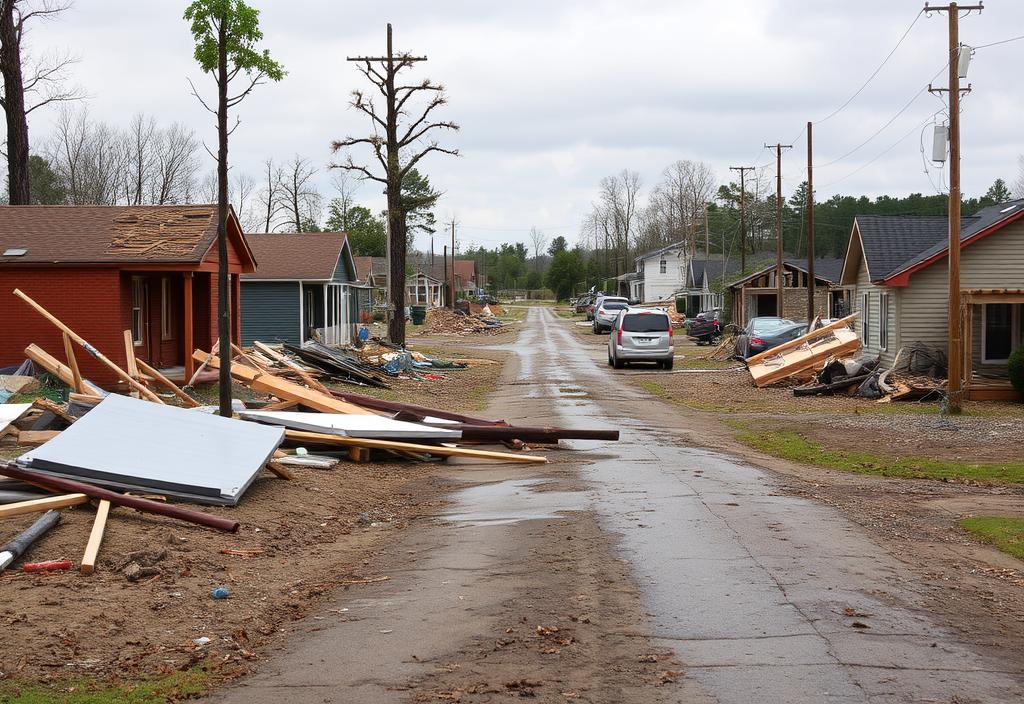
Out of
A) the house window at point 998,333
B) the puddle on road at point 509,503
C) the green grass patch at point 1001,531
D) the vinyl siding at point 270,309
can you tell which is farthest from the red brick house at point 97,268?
the house window at point 998,333

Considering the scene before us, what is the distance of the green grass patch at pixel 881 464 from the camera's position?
1429 centimetres

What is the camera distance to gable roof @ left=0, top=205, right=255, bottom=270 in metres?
22.5

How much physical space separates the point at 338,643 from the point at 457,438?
8.71 metres

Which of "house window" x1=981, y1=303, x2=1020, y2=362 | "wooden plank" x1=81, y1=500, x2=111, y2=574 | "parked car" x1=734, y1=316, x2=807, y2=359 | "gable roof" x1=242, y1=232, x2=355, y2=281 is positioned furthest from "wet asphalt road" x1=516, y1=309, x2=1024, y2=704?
"gable roof" x1=242, y1=232, x2=355, y2=281

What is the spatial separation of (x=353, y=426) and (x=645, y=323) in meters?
21.5

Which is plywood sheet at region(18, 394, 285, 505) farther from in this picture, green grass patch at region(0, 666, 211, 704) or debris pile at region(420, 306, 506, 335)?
debris pile at region(420, 306, 506, 335)

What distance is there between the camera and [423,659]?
609 cm

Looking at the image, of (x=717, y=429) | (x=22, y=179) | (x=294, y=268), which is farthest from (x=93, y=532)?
(x=294, y=268)

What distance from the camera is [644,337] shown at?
35.2m

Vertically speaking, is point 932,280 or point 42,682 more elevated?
point 932,280

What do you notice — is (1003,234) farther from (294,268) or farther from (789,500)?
(294,268)

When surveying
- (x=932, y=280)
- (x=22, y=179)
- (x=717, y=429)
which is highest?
(x=22, y=179)

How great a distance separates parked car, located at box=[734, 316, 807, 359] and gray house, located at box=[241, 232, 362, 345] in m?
15.4

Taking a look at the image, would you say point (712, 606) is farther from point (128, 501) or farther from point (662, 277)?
point (662, 277)
